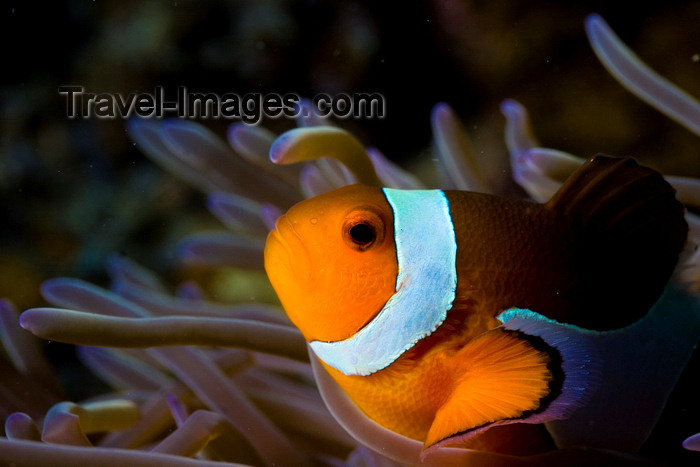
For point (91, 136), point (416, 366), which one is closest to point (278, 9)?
point (91, 136)

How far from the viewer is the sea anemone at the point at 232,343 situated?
0.75 meters

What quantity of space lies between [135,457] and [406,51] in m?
1.43

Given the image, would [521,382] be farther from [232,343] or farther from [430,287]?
[232,343]

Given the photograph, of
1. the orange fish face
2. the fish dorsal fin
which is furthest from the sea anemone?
the orange fish face

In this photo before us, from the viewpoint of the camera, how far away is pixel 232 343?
86cm

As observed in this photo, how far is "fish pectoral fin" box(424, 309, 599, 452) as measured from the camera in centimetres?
59

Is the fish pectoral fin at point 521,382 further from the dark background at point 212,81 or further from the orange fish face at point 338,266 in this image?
the dark background at point 212,81

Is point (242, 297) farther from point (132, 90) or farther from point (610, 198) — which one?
point (610, 198)

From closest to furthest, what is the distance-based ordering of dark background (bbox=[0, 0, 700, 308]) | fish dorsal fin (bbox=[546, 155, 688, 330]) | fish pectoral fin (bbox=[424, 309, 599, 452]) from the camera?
fish pectoral fin (bbox=[424, 309, 599, 452]) < fish dorsal fin (bbox=[546, 155, 688, 330]) < dark background (bbox=[0, 0, 700, 308])

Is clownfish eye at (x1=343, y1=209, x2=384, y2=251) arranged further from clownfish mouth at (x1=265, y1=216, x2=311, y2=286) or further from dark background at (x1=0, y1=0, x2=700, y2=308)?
dark background at (x1=0, y1=0, x2=700, y2=308)

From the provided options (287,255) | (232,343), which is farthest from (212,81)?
(287,255)

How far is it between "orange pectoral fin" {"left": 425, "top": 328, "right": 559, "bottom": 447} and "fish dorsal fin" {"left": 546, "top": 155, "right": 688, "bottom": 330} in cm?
16

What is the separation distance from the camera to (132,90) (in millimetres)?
1794

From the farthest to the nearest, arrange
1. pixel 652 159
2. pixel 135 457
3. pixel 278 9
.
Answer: pixel 278 9 < pixel 652 159 < pixel 135 457
